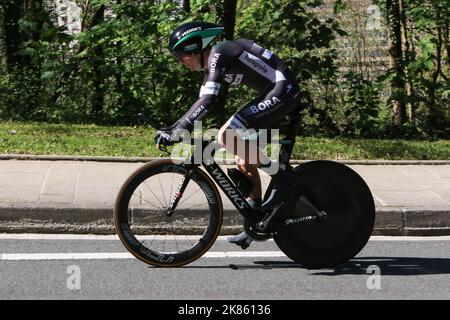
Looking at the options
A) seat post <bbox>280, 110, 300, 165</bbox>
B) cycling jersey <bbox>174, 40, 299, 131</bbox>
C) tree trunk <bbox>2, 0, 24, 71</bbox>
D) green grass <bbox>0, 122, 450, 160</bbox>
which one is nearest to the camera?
cycling jersey <bbox>174, 40, 299, 131</bbox>

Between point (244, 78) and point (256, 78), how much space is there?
85 millimetres

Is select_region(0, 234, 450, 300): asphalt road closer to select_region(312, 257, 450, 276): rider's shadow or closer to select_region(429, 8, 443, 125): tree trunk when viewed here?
select_region(312, 257, 450, 276): rider's shadow

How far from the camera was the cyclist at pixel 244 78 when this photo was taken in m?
5.73

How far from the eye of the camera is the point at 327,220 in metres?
6.04

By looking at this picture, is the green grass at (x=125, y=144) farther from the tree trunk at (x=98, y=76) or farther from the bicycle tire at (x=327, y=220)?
the bicycle tire at (x=327, y=220)

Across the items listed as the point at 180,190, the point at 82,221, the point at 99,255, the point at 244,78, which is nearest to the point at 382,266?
the point at 180,190

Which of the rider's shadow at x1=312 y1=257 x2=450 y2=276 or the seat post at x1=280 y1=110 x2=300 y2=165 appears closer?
the seat post at x1=280 y1=110 x2=300 y2=165

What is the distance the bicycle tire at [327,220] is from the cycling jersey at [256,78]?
18.5 inches

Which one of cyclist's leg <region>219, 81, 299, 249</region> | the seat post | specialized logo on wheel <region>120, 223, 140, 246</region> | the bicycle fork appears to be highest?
cyclist's leg <region>219, 81, 299, 249</region>

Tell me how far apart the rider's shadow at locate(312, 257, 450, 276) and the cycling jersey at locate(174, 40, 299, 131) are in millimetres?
1197

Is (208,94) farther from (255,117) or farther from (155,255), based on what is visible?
(155,255)

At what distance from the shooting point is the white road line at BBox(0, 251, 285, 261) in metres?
6.12

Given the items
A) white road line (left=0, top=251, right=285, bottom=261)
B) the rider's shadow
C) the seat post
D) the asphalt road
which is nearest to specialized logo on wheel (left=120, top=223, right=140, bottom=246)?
the asphalt road

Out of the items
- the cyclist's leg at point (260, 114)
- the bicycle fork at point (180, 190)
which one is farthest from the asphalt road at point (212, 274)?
the cyclist's leg at point (260, 114)
